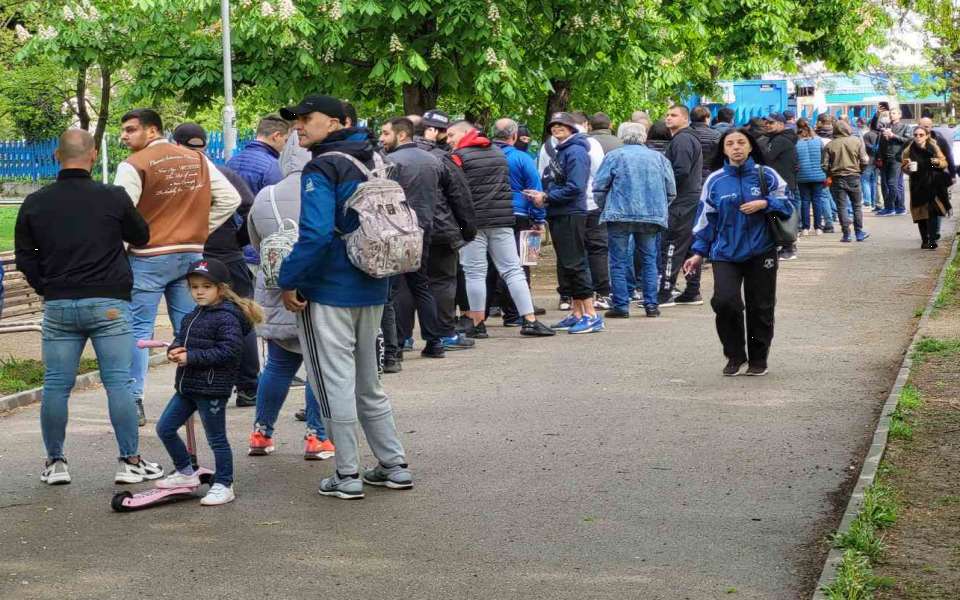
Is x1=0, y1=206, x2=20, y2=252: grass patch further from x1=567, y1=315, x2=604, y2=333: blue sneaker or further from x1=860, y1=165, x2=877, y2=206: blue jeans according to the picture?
x1=860, y1=165, x2=877, y2=206: blue jeans

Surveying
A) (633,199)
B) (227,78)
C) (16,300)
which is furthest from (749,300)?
(227,78)

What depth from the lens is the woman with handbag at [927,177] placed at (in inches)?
732

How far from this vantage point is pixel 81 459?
7641 mm

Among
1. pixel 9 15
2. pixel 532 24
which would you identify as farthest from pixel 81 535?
pixel 9 15

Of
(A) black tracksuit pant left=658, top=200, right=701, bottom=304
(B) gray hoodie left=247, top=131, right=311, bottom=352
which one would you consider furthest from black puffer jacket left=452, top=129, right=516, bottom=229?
(B) gray hoodie left=247, top=131, right=311, bottom=352

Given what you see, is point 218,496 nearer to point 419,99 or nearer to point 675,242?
point 675,242

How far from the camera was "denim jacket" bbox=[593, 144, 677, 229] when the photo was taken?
42.7 feet

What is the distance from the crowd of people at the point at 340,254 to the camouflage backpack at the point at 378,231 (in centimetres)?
3

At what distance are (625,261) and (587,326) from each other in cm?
110

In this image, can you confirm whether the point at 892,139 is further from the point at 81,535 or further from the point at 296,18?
the point at 81,535

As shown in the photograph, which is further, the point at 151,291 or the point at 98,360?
the point at 151,291

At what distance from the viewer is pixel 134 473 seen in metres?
6.97

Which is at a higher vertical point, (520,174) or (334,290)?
(520,174)

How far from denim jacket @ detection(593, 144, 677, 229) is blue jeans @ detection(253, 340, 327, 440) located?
6091 mm
